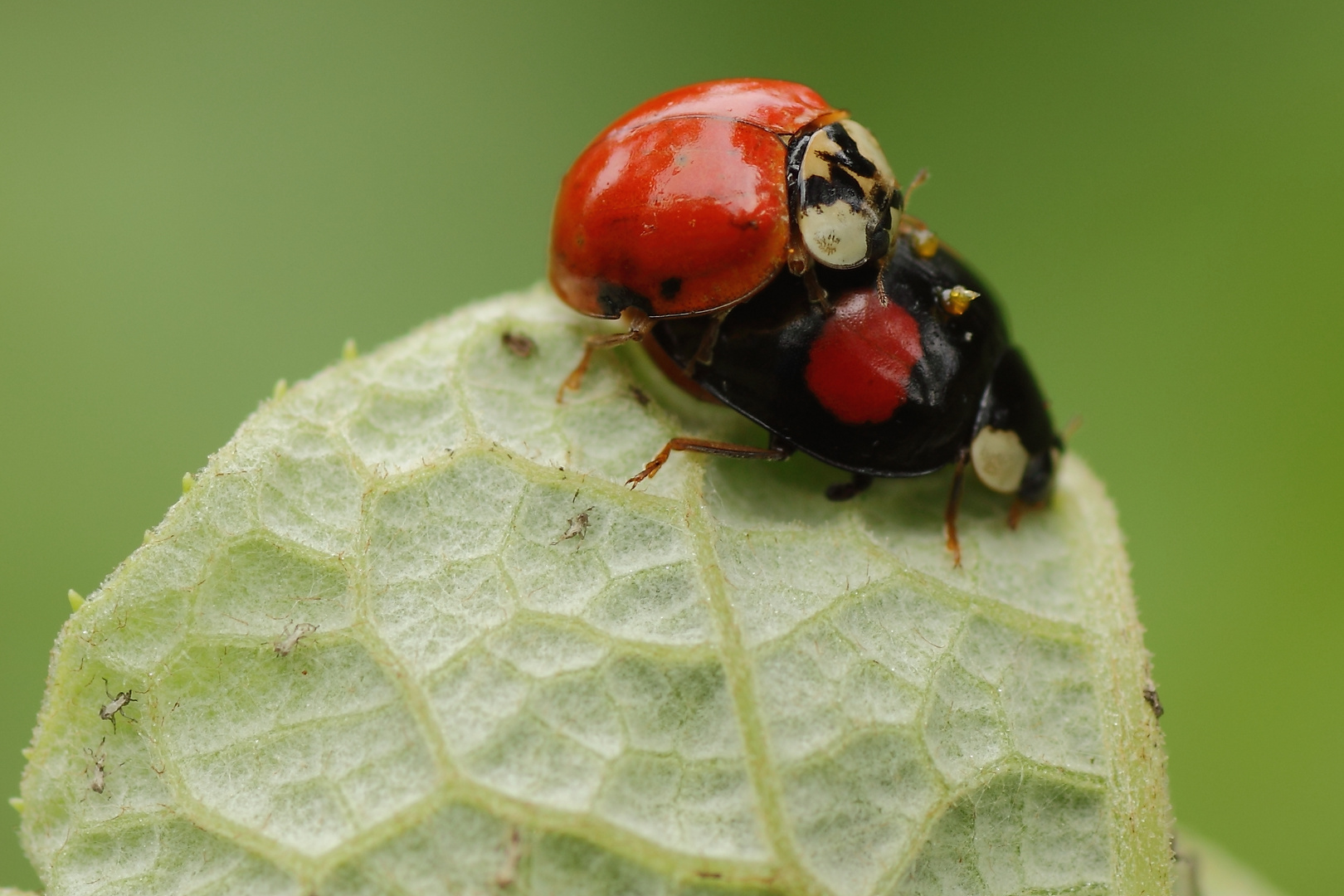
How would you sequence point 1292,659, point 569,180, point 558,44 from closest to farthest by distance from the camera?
1. point 569,180
2. point 1292,659
3. point 558,44

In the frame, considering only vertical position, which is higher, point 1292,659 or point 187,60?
point 187,60

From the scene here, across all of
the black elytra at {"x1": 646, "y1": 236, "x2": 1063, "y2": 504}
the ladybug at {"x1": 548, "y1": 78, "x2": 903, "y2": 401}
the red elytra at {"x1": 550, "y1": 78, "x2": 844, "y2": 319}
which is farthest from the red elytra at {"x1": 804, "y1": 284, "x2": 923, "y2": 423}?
the red elytra at {"x1": 550, "y1": 78, "x2": 844, "y2": 319}

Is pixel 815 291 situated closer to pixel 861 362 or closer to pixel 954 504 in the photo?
pixel 861 362

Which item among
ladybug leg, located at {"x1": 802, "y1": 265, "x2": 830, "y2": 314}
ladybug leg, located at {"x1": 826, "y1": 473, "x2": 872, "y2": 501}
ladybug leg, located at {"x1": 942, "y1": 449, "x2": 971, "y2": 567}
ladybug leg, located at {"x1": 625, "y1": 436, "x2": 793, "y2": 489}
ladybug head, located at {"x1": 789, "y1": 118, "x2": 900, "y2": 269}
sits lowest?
ladybug leg, located at {"x1": 942, "y1": 449, "x2": 971, "y2": 567}

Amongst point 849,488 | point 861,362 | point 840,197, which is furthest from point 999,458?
point 840,197

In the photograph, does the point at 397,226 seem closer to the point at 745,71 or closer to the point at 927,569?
the point at 745,71

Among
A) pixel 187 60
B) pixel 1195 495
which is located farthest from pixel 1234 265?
pixel 187 60

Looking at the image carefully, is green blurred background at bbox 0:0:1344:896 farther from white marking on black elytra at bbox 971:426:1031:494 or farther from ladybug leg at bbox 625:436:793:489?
ladybug leg at bbox 625:436:793:489
